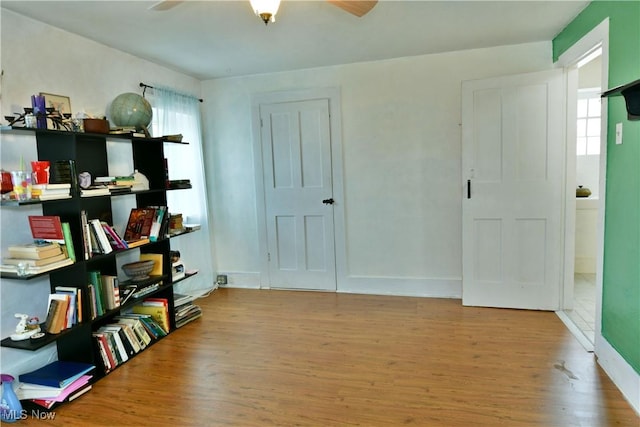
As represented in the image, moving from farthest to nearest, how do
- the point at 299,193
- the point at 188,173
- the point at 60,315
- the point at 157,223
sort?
the point at 299,193 → the point at 188,173 → the point at 157,223 → the point at 60,315

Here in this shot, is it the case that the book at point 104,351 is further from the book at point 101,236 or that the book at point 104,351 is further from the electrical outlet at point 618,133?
the electrical outlet at point 618,133

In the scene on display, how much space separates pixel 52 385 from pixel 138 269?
1.00m

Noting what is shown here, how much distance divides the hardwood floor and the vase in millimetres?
81

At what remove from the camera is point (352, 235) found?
4258 mm

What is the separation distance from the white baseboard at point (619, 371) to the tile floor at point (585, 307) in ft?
1.19

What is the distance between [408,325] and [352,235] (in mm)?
1224

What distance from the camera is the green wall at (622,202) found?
7.11 ft

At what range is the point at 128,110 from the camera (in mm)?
3102

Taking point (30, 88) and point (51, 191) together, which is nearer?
point (51, 191)

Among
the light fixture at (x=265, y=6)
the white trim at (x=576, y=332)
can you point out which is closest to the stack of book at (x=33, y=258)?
the light fixture at (x=265, y=6)

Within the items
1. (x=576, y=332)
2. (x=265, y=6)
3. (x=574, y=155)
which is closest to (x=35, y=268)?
(x=265, y=6)

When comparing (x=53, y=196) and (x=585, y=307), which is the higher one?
(x=53, y=196)

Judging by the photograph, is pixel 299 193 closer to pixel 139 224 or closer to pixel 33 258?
pixel 139 224

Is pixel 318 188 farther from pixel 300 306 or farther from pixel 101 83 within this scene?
pixel 101 83
